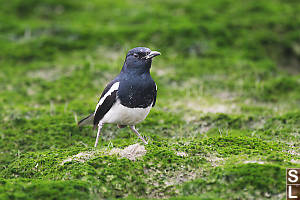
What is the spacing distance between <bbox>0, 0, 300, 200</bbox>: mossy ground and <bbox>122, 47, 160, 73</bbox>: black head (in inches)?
46.1

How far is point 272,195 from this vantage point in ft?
14.6

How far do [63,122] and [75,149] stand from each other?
5.66 feet

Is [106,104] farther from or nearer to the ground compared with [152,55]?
nearer to the ground

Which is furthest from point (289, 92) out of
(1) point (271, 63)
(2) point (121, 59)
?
(2) point (121, 59)

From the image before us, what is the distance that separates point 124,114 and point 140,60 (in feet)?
2.82

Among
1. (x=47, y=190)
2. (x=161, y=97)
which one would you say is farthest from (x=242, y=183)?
(x=161, y=97)

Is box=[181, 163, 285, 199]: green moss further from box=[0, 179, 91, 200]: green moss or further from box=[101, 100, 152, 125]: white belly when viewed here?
box=[101, 100, 152, 125]: white belly

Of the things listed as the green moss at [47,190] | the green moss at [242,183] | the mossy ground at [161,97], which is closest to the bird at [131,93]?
the mossy ground at [161,97]

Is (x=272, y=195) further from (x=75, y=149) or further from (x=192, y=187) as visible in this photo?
(x=75, y=149)

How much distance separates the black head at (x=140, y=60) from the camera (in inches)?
243

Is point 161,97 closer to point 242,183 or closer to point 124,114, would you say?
point 124,114

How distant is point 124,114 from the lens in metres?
6.04

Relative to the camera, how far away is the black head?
20.3 ft

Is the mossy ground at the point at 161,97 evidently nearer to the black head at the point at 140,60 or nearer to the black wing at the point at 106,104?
the black wing at the point at 106,104
